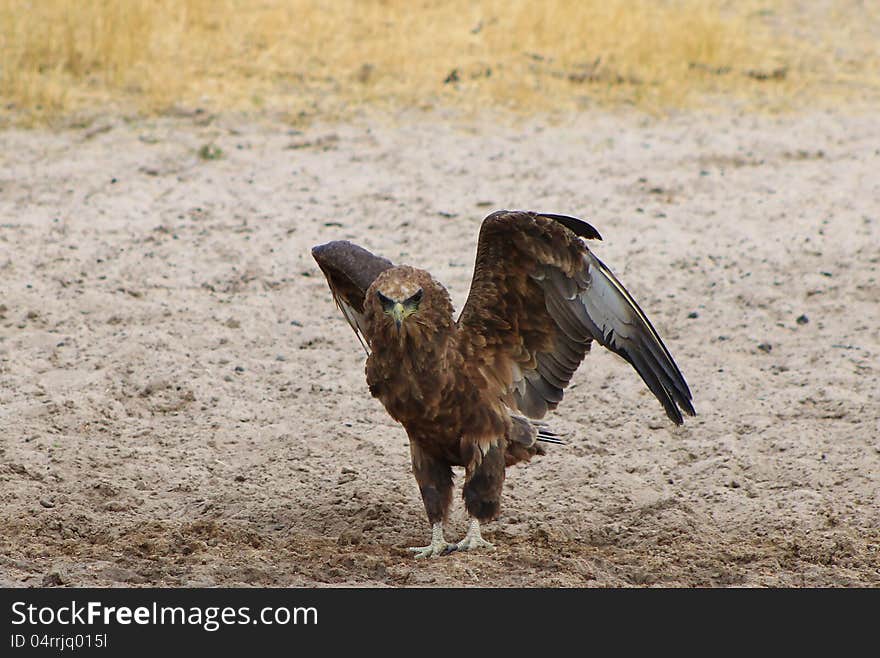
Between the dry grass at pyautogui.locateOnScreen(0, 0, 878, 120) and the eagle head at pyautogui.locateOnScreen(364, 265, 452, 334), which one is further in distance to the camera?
the dry grass at pyautogui.locateOnScreen(0, 0, 878, 120)

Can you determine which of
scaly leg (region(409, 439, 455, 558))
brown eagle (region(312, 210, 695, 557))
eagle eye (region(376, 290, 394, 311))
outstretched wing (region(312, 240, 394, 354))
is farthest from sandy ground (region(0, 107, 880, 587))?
eagle eye (region(376, 290, 394, 311))

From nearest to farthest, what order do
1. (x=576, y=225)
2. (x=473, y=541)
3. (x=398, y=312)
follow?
1. (x=398, y=312)
2. (x=576, y=225)
3. (x=473, y=541)

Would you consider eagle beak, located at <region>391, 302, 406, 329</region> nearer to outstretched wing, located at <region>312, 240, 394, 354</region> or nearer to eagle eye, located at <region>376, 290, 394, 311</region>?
eagle eye, located at <region>376, 290, 394, 311</region>

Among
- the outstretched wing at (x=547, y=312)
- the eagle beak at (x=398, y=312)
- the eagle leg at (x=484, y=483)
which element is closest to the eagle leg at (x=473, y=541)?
the eagle leg at (x=484, y=483)

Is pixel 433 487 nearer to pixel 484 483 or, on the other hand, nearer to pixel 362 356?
pixel 484 483

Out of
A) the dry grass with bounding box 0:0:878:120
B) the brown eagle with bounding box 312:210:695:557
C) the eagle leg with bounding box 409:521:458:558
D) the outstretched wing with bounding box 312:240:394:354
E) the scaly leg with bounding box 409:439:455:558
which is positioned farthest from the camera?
the dry grass with bounding box 0:0:878:120

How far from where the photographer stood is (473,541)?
549 cm

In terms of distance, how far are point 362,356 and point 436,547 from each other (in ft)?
7.30

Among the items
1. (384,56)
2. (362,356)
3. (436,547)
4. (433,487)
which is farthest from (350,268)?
(384,56)

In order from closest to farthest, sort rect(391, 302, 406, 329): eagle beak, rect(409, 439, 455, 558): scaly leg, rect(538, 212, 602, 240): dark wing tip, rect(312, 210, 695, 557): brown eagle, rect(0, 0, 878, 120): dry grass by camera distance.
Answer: rect(391, 302, 406, 329): eagle beak → rect(312, 210, 695, 557): brown eagle → rect(538, 212, 602, 240): dark wing tip → rect(409, 439, 455, 558): scaly leg → rect(0, 0, 878, 120): dry grass

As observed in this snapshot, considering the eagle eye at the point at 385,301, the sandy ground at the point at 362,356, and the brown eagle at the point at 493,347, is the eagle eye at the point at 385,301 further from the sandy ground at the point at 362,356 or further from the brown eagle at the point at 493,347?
the sandy ground at the point at 362,356

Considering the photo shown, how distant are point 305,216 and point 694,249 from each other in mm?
2694

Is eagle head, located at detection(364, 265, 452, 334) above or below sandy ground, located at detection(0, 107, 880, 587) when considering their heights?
above

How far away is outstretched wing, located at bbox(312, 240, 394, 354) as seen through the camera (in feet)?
18.7
